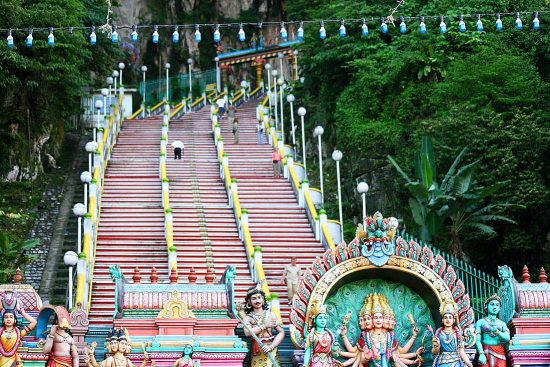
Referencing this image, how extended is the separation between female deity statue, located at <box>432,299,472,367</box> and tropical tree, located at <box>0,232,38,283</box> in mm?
14423

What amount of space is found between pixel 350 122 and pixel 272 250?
32.5ft

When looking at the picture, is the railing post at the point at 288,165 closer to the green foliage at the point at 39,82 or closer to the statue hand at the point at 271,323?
the green foliage at the point at 39,82

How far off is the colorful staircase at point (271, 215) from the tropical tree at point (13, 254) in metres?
5.53

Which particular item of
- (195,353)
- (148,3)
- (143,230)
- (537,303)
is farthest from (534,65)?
(148,3)

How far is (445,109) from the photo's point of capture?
38.3 m

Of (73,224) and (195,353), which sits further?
(73,224)

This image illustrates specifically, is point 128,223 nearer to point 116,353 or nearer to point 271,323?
point 271,323

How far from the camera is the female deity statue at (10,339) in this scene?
61.9ft

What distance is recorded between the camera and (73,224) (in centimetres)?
3619

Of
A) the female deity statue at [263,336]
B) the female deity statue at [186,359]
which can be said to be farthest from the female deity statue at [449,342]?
the female deity statue at [186,359]

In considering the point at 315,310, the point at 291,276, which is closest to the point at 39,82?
the point at 291,276

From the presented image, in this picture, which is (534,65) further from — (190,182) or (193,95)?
(193,95)

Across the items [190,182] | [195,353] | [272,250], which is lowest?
[195,353]

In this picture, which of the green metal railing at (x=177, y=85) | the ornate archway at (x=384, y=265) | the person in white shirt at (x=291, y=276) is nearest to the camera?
the ornate archway at (x=384, y=265)
